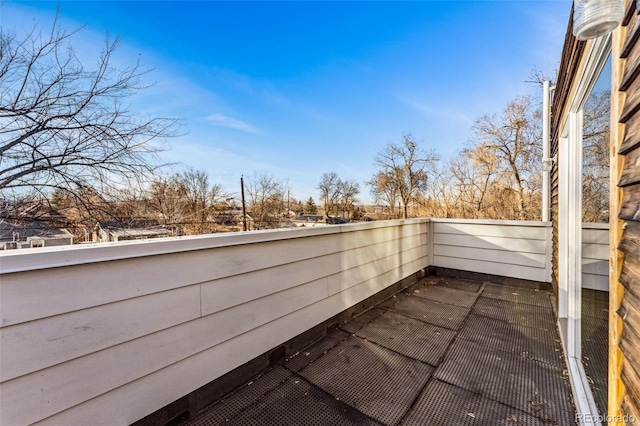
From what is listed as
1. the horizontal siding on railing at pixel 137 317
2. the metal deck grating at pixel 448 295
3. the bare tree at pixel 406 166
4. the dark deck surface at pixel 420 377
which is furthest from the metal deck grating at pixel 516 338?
the bare tree at pixel 406 166

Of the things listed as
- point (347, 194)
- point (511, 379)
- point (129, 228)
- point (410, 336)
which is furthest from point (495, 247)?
point (347, 194)

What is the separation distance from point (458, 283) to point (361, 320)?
2.04 metres

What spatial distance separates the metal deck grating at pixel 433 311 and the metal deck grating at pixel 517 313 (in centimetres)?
24

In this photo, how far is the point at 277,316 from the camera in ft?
6.70

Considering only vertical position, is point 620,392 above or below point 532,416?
above

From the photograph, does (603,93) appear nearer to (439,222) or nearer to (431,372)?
(431,372)

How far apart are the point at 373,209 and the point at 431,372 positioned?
18.3 metres

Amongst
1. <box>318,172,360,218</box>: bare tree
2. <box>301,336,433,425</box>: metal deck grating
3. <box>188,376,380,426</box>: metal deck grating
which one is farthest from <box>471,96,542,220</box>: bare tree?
<box>318,172,360,218</box>: bare tree

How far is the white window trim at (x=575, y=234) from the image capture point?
1.45 m

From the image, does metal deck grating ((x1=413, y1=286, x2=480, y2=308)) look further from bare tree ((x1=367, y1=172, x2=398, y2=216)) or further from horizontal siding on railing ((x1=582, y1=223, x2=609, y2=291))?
bare tree ((x1=367, y1=172, x2=398, y2=216))

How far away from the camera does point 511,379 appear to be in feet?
6.07

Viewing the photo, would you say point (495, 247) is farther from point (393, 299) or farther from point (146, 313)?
point (146, 313)

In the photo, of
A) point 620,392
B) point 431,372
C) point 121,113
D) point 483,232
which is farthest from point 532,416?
point 121,113

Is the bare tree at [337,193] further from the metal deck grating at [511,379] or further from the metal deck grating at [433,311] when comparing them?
the metal deck grating at [511,379]
